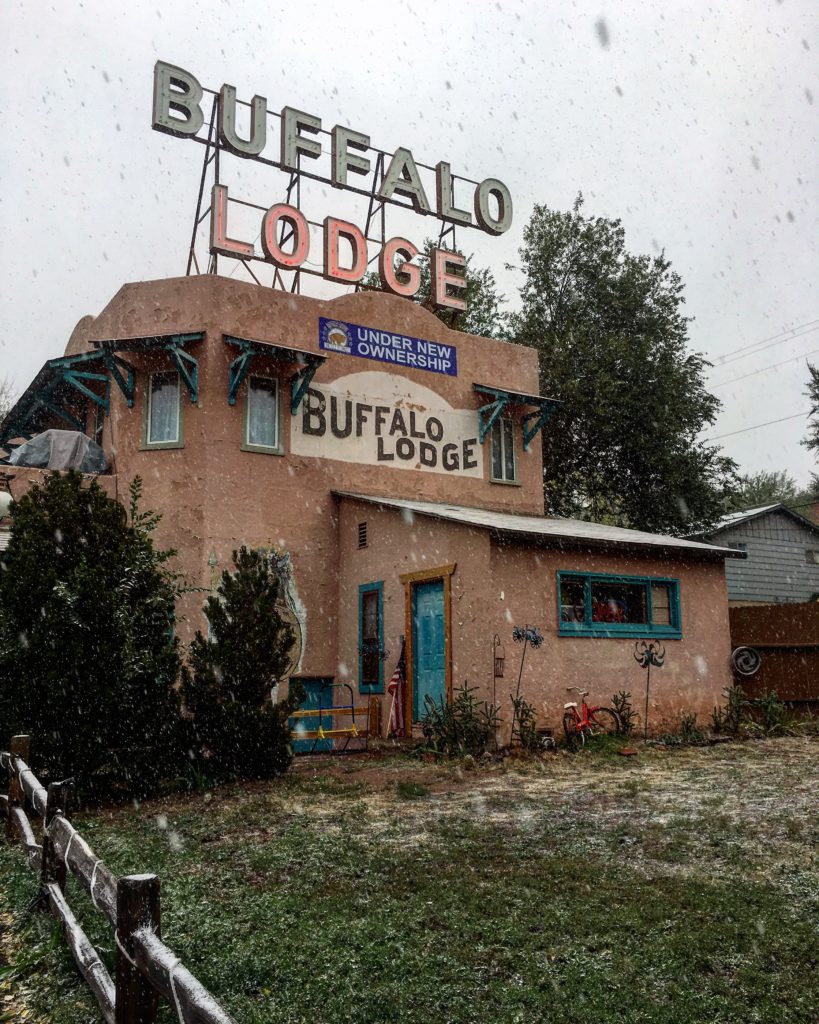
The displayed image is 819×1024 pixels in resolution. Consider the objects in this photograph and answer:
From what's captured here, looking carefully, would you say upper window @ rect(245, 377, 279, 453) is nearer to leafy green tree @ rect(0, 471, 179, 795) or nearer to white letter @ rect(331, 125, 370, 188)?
leafy green tree @ rect(0, 471, 179, 795)

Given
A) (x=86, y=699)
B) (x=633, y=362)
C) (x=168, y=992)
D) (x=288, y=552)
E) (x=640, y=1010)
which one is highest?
(x=633, y=362)

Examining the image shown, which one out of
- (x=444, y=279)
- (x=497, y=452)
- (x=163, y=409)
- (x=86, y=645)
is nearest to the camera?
(x=86, y=645)

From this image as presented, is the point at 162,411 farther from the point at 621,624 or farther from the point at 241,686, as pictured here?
the point at 621,624

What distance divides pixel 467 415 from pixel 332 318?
3.57 metres

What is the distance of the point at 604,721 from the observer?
1378cm

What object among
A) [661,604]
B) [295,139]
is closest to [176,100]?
[295,139]

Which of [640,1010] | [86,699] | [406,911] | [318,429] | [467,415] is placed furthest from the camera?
[467,415]

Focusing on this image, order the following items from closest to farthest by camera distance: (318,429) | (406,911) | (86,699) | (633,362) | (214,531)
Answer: (406,911) → (86,699) → (214,531) → (318,429) → (633,362)

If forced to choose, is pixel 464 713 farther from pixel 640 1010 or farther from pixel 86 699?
pixel 640 1010

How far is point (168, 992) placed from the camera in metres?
3.16

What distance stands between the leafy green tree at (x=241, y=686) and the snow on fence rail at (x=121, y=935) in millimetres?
4093

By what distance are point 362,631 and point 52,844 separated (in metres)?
10.4

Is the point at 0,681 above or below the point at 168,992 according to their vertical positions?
above

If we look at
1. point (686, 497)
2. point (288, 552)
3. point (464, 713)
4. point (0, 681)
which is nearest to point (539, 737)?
point (464, 713)
